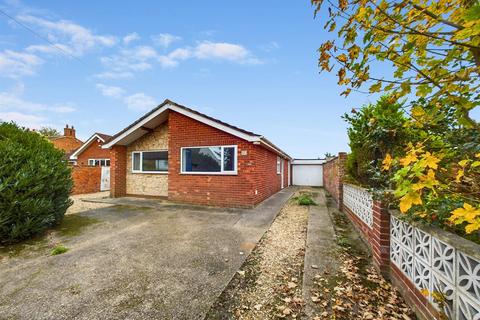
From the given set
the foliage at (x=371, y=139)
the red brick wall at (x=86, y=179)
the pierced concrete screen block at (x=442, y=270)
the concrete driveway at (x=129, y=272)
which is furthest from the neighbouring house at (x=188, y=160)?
the pierced concrete screen block at (x=442, y=270)

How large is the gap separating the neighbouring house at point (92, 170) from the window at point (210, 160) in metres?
5.67

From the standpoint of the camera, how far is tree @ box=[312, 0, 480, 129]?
143 cm

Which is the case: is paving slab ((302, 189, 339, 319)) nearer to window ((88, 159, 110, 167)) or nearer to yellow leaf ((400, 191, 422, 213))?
yellow leaf ((400, 191, 422, 213))

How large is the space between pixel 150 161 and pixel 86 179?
6246mm

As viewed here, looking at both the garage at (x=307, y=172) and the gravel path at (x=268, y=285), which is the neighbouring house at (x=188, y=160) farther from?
the garage at (x=307, y=172)

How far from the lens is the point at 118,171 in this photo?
36.1 feet

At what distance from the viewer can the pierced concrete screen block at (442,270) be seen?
1.61 metres

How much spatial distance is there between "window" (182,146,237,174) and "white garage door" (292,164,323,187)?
15130mm

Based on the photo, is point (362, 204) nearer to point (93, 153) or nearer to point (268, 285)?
point (268, 285)

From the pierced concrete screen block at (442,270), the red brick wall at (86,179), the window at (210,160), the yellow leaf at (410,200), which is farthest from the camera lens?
the red brick wall at (86,179)

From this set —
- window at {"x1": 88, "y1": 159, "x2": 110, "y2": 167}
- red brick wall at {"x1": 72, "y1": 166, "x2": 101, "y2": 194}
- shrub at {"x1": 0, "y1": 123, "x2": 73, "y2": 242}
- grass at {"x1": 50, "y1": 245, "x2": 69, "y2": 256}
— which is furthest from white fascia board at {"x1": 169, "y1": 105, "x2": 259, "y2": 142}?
window at {"x1": 88, "y1": 159, "x2": 110, "y2": 167}

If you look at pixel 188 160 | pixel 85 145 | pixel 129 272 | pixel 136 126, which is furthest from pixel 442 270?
pixel 85 145

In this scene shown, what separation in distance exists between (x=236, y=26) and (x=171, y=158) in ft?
21.1

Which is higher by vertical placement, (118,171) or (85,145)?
(85,145)
